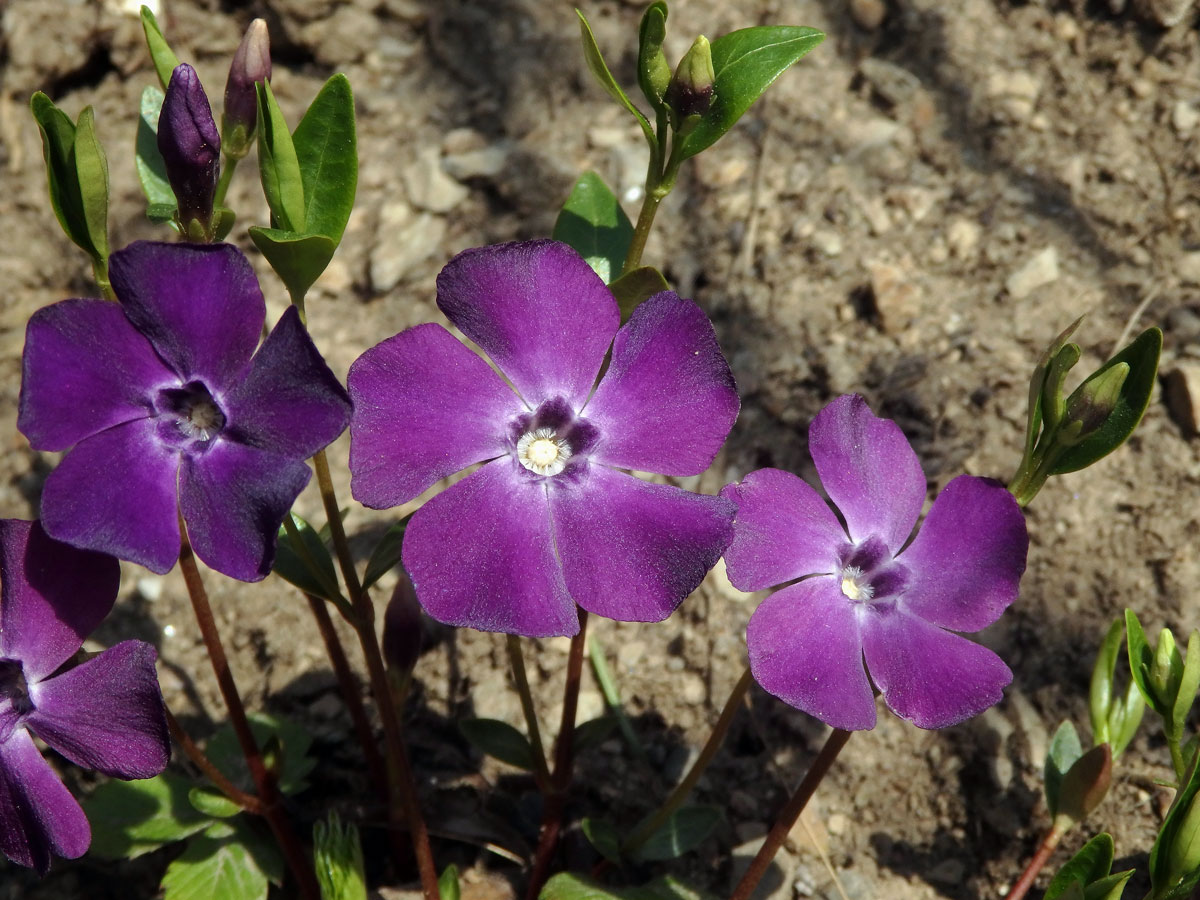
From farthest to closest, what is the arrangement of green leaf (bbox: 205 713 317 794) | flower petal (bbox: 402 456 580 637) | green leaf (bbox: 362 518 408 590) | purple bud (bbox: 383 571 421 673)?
green leaf (bbox: 205 713 317 794) < purple bud (bbox: 383 571 421 673) < green leaf (bbox: 362 518 408 590) < flower petal (bbox: 402 456 580 637)

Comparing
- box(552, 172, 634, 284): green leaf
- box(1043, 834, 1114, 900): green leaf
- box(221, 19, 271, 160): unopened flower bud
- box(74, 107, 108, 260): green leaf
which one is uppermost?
box(221, 19, 271, 160): unopened flower bud

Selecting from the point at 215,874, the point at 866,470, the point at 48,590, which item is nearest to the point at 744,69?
the point at 866,470

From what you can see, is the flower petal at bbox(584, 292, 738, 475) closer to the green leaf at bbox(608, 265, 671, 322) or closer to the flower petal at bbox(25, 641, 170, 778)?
the green leaf at bbox(608, 265, 671, 322)

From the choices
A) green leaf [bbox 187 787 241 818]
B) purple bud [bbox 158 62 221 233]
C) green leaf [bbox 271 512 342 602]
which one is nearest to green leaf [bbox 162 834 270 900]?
green leaf [bbox 187 787 241 818]

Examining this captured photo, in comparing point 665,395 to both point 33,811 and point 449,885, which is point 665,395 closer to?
point 449,885

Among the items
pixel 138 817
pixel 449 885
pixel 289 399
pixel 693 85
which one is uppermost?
pixel 693 85

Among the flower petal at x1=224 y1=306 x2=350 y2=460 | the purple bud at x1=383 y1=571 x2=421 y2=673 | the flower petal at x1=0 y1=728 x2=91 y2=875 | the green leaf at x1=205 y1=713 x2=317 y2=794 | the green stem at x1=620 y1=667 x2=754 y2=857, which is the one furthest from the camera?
the green leaf at x1=205 y1=713 x2=317 y2=794

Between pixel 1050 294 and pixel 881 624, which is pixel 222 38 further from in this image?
pixel 881 624
